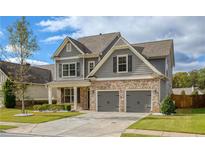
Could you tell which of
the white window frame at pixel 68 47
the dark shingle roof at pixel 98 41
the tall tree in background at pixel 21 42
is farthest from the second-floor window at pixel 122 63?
the tall tree in background at pixel 21 42

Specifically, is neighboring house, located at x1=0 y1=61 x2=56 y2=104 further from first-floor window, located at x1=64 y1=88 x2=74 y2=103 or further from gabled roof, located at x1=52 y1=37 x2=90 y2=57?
first-floor window, located at x1=64 y1=88 x2=74 y2=103

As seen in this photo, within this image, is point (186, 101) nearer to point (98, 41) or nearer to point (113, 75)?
point (113, 75)

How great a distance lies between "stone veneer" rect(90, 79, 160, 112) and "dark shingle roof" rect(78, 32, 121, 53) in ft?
13.8

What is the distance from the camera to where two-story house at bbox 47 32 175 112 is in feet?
58.0

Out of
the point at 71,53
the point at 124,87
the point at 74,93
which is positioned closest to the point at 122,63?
the point at 124,87

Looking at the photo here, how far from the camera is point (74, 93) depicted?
68.9 ft

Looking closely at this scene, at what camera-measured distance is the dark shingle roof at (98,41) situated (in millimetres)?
22880

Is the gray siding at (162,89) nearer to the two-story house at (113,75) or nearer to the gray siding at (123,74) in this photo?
the two-story house at (113,75)

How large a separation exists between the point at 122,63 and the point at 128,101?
3.07 meters

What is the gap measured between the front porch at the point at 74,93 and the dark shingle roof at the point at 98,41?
12.9ft

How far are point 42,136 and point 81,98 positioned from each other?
11.9 metres

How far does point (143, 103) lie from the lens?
17.7 metres
